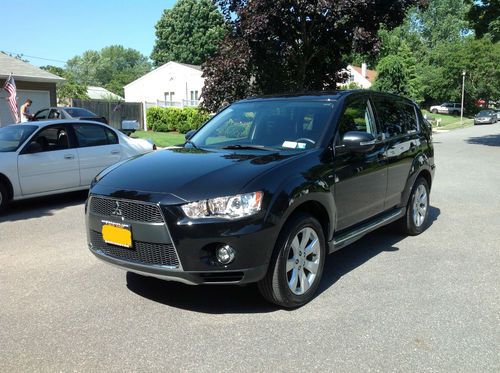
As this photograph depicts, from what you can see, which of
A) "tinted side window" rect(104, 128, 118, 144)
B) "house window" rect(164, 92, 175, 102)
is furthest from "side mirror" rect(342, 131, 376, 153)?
"house window" rect(164, 92, 175, 102)

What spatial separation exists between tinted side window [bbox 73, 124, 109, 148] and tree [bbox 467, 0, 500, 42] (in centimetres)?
1861

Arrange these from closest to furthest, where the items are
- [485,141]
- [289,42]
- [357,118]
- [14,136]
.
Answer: [357,118], [14,136], [289,42], [485,141]

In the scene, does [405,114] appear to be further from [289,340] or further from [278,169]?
[289,340]

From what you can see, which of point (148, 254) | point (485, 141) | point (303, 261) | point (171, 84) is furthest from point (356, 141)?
point (171, 84)

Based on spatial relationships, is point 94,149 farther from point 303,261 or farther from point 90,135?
point 303,261

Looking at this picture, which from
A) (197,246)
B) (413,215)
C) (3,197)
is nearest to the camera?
(197,246)

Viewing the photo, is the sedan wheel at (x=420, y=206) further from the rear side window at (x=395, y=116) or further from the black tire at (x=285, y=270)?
the black tire at (x=285, y=270)

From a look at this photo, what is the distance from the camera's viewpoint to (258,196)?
377 centimetres

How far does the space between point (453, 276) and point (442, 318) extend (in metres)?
1.13

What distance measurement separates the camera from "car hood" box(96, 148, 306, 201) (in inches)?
149

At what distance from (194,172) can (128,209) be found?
595 mm

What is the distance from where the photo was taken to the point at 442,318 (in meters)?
4.04

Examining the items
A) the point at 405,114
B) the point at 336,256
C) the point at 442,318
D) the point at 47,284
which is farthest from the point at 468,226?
the point at 47,284

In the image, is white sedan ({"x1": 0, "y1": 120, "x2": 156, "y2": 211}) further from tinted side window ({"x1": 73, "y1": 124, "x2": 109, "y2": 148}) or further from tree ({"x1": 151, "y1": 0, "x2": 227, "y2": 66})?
tree ({"x1": 151, "y1": 0, "x2": 227, "y2": 66})
